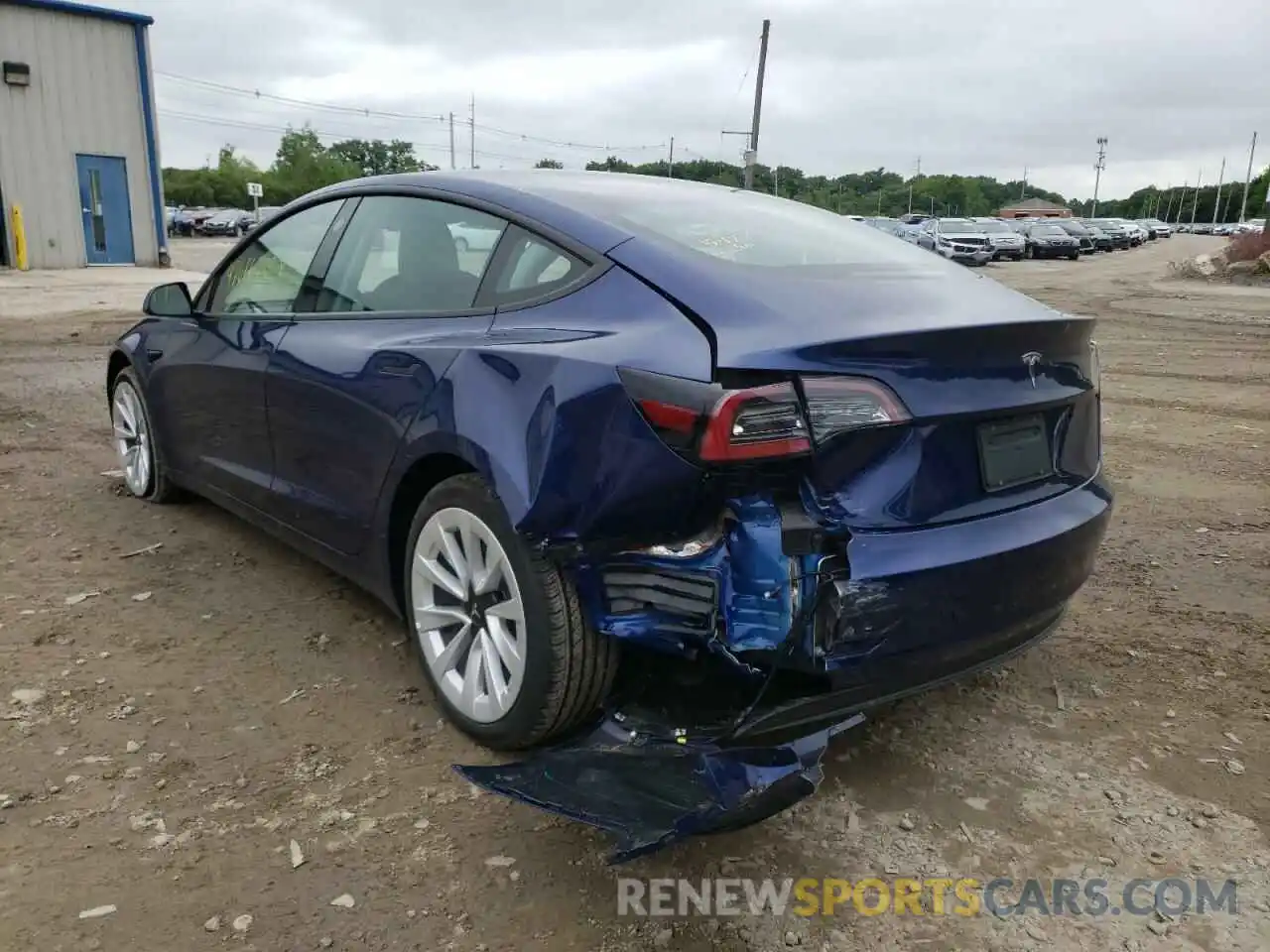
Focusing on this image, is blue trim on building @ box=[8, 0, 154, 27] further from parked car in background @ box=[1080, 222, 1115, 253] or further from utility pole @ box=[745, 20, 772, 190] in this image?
parked car in background @ box=[1080, 222, 1115, 253]

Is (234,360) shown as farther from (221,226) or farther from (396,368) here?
(221,226)

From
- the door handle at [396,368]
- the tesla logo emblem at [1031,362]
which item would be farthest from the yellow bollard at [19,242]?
the tesla logo emblem at [1031,362]

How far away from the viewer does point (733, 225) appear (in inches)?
118

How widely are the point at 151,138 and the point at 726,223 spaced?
76.1ft

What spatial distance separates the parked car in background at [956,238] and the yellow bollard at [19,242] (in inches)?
919

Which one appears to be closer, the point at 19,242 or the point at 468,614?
the point at 468,614

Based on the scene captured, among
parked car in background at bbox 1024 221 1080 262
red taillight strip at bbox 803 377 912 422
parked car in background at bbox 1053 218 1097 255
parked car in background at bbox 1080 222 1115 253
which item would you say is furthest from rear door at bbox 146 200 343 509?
parked car in background at bbox 1080 222 1115 253

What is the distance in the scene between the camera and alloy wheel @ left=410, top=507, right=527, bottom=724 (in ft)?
8.60

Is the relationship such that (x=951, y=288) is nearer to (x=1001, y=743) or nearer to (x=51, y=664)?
(x=1001, y=743)

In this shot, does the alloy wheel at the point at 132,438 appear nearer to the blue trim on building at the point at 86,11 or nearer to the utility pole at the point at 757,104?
the blue trim on building at the point at 86,11

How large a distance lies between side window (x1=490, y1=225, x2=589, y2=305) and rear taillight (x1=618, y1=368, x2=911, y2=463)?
585mm

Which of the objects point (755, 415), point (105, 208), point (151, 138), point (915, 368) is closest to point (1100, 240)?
point (151, 138)

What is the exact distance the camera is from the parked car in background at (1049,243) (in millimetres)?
37781

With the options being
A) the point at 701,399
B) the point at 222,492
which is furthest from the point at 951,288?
the point at 222,492
